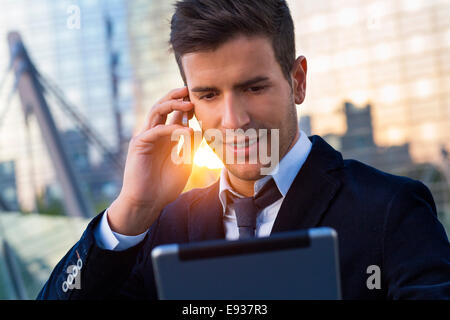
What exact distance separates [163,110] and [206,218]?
1.66 ft

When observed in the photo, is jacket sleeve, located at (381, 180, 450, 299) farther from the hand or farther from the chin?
the hand

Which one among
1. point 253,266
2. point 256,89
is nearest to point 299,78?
point 256,89

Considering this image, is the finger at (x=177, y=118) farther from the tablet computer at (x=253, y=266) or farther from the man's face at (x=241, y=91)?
the tablet computer at (x=253, y=266)

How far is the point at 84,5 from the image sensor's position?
84.8ft

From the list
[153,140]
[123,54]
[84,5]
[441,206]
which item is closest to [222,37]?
[153,140]

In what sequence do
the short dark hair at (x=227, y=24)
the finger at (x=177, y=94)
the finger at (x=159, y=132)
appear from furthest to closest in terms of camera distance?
the finger at (x=177, y=94)
the finger at (x=159, y=132)
the short dark hair at (x=227, y=24)

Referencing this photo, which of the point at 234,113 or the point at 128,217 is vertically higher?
the point at 234,113

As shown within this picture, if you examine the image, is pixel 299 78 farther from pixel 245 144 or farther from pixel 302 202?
pixel 302 202

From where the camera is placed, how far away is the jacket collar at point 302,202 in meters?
1.71

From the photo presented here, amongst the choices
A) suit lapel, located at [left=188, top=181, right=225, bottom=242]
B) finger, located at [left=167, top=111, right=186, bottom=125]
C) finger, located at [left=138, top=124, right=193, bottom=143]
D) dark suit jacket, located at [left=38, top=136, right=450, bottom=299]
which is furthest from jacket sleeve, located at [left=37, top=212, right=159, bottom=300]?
finger, located at [left=167, top=111, right=186, bottom=125]

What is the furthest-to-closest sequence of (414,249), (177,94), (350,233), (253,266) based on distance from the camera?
(177,94) < (350,233) < (414,249) < (253,266)

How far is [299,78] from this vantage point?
2.04 metres

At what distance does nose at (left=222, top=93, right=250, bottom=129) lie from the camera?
5.55 feet

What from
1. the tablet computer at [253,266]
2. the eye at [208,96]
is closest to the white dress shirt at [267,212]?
the eye at [208,96]
